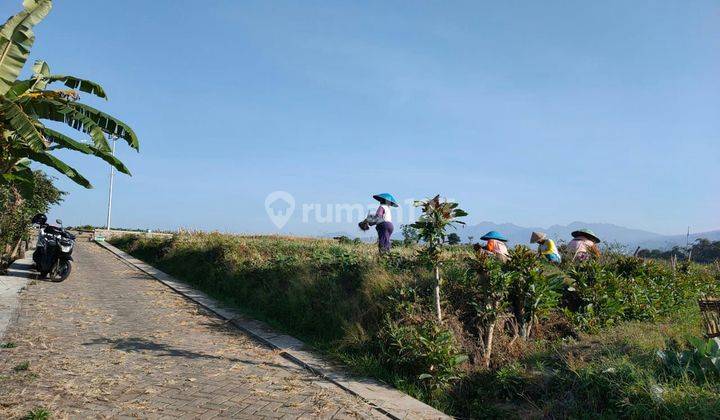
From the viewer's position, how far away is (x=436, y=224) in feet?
19.5

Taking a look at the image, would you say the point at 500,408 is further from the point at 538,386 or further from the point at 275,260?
the point at 275,260

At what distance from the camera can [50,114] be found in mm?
6219

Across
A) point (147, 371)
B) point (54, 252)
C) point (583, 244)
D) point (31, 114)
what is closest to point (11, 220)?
point (54, 252)

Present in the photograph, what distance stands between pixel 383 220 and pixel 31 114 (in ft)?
22.6

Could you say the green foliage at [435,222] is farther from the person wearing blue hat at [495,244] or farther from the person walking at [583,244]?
A: the person walking at [583,244]

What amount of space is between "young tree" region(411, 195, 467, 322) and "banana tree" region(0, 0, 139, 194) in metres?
4.07

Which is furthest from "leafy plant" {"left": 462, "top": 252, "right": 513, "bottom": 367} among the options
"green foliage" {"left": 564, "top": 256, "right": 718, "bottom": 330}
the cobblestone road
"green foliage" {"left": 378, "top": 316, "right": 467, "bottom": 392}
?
the cobblestone road

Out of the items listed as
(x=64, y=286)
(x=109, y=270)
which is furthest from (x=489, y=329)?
(x=109, y=270)

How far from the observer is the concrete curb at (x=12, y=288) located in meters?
7.71

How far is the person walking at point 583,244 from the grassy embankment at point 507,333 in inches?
34.9

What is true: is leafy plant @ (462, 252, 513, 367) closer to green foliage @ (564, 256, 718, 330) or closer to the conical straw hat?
green foliage @ (564, 256, 718, 330)

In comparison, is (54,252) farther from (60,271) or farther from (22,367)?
(22,367)

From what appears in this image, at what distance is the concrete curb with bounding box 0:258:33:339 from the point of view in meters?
7.71

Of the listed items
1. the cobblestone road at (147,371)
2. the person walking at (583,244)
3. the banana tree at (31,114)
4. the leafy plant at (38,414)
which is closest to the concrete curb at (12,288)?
the cobblestone road at (147,371)
